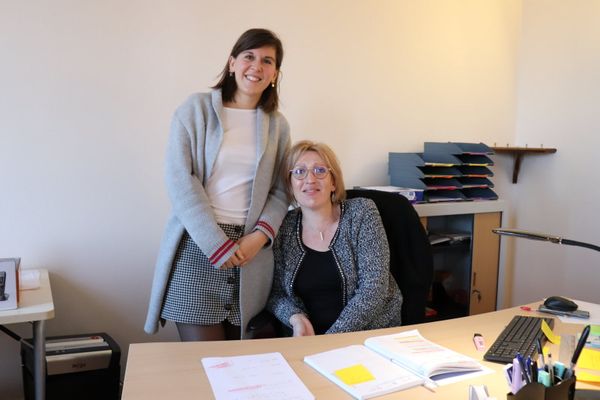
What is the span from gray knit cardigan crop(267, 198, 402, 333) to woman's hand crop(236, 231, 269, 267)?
118 millimetres

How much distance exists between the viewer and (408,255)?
1.88 metres

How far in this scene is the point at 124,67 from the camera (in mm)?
2152

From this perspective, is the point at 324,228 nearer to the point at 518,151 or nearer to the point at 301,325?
the point at 301,325

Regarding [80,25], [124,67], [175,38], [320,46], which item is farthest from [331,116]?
[80,25]

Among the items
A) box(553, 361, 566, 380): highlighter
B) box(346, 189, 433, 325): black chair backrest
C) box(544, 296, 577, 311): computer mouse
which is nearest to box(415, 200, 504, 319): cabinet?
box(346, 189, 433, 325): black chair backrest

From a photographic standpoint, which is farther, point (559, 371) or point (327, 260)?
point (327, 260)

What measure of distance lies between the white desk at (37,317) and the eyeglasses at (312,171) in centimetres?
93

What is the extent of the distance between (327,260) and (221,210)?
0.42 meters

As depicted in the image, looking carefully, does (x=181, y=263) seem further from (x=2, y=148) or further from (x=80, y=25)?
(x=80, y=25)

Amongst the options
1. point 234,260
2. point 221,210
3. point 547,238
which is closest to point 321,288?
point 234,260

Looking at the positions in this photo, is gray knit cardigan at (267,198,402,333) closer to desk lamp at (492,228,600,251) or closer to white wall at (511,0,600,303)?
desk lamp at (492,228,600,251)

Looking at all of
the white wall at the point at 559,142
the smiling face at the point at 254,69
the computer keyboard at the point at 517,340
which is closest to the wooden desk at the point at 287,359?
the computer keyboard at the point at 517,340

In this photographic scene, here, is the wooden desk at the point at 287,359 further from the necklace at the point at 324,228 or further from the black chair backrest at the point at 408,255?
the necklace at the point at 324,228

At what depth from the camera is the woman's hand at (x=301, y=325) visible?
5.40ft
